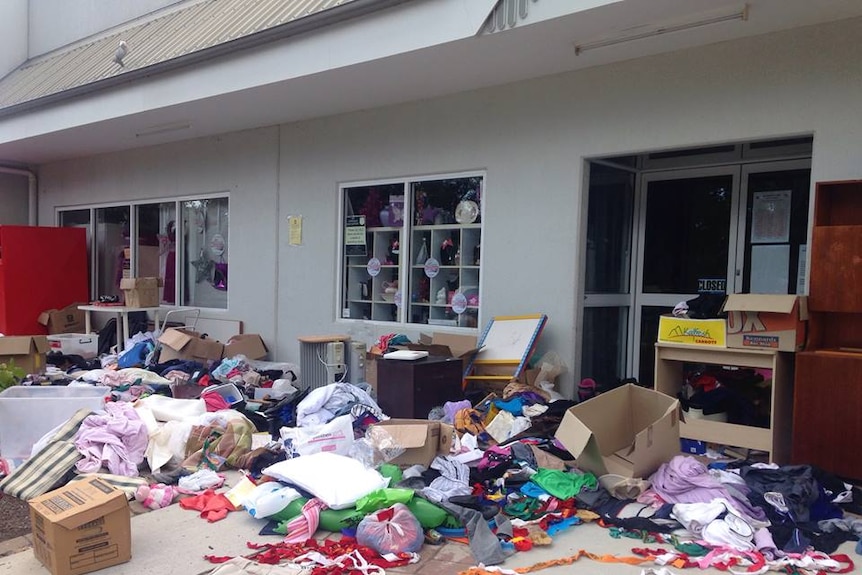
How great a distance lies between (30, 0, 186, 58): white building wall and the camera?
968cm

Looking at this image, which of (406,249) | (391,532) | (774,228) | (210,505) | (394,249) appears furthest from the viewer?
(394,249)

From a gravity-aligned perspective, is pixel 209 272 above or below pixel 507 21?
below

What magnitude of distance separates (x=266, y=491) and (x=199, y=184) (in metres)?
5.88

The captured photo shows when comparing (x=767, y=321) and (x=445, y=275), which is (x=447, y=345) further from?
(x=767, y=321)

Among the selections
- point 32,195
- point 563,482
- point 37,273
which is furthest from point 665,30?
point 32,195

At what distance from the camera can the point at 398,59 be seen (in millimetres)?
5039

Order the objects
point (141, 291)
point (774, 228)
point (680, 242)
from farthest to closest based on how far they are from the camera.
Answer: point (141, 291), point (680, 242), point (774, 228)

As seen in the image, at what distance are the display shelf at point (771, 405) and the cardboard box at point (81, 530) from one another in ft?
11.4

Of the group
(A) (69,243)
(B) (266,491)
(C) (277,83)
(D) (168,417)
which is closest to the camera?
(B) (266,491)

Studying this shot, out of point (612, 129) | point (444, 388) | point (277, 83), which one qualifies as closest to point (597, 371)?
point (444, 388)

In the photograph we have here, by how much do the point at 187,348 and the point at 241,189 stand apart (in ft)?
6.77

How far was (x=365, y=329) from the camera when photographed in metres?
6.72

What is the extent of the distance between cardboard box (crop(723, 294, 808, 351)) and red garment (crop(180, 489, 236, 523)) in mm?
3342

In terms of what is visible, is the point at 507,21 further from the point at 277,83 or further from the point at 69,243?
the point at 69,243
